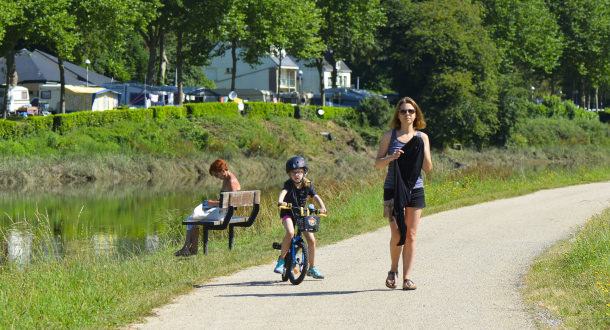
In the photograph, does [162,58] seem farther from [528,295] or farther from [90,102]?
[528,295]

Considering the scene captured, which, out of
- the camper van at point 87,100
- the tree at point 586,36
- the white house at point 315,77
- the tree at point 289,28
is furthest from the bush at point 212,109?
the white house at point 315,77

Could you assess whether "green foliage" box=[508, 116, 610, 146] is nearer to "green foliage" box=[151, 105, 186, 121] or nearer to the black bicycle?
"green foliage" box=[151, 105, 186, 121]

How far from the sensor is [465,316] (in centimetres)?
814

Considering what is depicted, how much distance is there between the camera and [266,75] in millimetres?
95188

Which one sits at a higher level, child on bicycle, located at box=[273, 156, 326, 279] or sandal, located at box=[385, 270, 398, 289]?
child on bicycle, located at box=[273, 156, 326, 279]

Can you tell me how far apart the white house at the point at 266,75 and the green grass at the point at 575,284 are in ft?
264

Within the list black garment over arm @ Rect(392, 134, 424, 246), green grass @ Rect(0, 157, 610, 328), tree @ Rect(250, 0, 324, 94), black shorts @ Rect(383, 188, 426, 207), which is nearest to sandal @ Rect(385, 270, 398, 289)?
black garment over arm @ Rect(392, 134, 424, 246)

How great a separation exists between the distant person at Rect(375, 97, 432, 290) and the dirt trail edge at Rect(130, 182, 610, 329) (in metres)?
0.64

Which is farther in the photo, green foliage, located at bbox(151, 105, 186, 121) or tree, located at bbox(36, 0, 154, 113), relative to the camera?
green foliage, located at bbox(151, 105, 186, 121)

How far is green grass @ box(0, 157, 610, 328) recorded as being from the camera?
26.6 feet

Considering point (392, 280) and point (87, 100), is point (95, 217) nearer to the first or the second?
point (392, 280)

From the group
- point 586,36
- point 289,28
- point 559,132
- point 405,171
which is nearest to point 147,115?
point 289,28

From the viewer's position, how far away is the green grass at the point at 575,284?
25.8 feet

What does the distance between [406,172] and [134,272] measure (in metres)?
3.89
